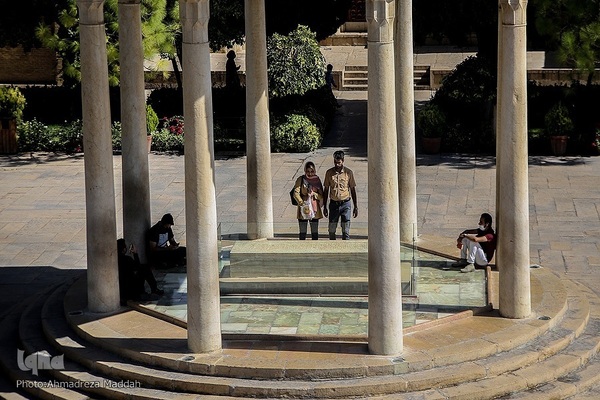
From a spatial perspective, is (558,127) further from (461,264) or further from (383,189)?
(383,189)

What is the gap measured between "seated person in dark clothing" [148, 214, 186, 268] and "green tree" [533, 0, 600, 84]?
13.8 metres

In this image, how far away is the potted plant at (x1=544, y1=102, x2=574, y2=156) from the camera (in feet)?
97.4

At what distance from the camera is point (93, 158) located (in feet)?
54.0

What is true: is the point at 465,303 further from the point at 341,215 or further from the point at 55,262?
the point at 55,262

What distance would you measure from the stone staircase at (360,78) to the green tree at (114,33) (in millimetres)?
8733

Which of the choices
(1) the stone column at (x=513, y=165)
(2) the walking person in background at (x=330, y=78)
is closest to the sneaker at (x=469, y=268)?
(1) the stone column at (x=513, y=165)

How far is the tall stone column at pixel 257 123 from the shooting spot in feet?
62.7

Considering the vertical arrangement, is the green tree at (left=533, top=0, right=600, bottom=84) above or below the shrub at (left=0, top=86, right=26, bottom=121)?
above

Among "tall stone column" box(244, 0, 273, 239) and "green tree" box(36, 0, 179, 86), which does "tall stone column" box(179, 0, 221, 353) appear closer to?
"tall stone column" box(244, 0, 273, 239)

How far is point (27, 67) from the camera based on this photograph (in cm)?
4372

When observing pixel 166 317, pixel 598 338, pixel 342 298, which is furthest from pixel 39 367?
pixel 598 338

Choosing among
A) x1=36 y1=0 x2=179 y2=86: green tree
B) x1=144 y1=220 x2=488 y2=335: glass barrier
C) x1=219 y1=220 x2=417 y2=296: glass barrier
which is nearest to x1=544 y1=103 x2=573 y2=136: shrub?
x1=36 y1=0 x2=179 y2=86: green tree

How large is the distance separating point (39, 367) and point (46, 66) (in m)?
29.1

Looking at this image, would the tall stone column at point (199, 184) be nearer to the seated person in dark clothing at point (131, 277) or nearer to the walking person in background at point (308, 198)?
the seated person in dark clothing at point (131, 277)
